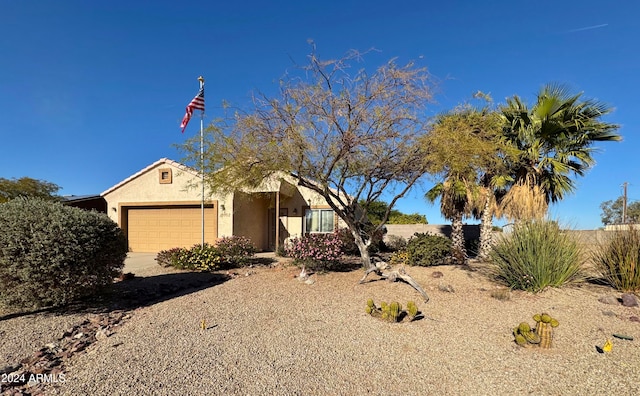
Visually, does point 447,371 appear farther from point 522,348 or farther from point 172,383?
point 172,383

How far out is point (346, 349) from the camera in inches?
193

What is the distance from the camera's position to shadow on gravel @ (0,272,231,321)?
257 inches

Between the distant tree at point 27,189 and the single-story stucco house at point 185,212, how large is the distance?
A: 5490mm

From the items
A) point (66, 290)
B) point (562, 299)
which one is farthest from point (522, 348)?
point (66, 290)

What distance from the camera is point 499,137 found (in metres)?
11.9

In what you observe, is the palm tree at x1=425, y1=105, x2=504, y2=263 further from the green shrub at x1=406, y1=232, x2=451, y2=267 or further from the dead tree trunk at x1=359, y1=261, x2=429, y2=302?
the dead tree trunk at x1=359, y1=261, x2=429, y2=302

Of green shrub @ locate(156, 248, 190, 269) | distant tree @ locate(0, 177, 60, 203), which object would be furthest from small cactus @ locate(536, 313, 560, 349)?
distant tree @ locate(0, 177, 60, 203)

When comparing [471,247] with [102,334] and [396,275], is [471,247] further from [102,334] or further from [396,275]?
[102,334]

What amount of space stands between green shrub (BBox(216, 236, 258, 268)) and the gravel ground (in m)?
4.10

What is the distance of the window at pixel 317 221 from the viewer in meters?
17.2

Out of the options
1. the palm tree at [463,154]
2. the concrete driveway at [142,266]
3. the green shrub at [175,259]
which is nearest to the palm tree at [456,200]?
the palm tree at [463,154]

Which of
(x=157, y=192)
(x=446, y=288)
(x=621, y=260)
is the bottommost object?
(x=446, y=288)

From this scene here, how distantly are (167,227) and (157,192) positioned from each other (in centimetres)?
165

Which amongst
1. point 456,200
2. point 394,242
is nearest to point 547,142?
point 456,200
